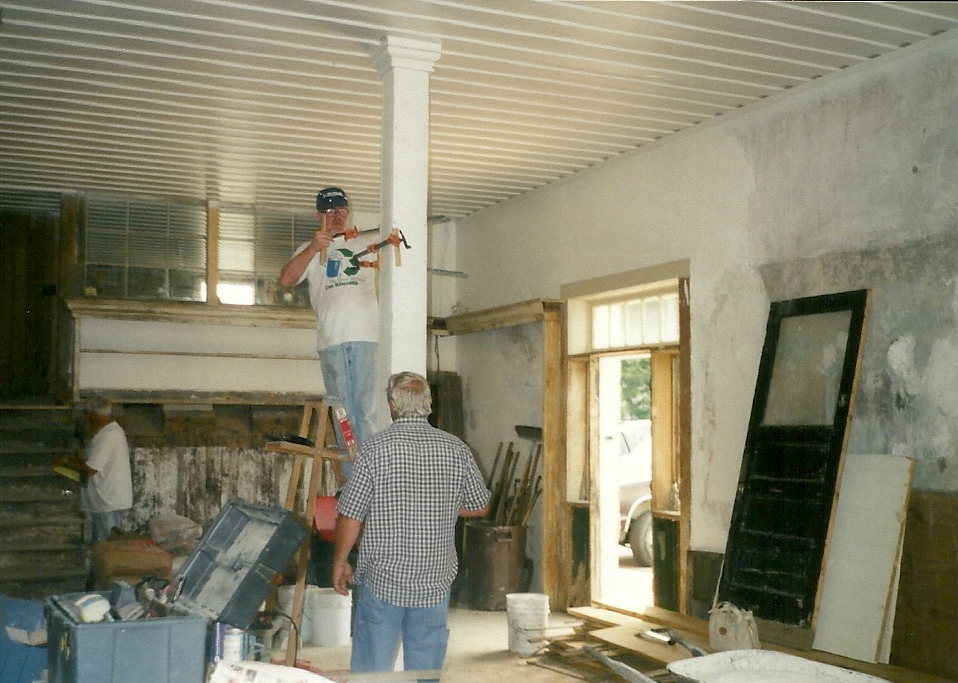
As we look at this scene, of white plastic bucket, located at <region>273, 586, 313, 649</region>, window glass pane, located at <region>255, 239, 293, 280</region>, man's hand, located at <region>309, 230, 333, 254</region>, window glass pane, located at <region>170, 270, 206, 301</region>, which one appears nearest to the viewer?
man's hand, located at <region>309, 230, 333, 254</region>

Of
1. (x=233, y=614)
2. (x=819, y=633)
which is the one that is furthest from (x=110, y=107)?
(x=819, y=633)

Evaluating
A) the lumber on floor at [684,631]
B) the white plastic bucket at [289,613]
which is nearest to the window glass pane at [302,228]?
the white plastic bucket at [289,613]

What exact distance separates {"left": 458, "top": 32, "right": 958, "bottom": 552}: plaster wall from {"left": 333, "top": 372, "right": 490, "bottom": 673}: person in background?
268 centimetres

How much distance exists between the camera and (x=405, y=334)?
491cm

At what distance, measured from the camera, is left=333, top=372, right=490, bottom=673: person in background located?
13.1 ft

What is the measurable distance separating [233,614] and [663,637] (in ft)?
10.2

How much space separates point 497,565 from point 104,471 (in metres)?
3.45

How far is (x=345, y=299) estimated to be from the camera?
17.2 feet

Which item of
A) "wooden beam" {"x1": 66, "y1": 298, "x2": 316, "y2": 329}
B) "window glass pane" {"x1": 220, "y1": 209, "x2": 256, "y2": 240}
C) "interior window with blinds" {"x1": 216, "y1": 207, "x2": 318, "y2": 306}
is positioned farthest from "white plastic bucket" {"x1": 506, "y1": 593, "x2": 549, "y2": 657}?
"window glass pane" {"x1": 220, "y1": 209, "x2": 256, "y2": 240}

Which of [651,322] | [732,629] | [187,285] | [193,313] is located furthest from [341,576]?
[187,285]

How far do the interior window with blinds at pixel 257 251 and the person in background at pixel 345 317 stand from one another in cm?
454

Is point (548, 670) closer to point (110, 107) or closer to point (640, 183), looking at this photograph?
point (640, 183)

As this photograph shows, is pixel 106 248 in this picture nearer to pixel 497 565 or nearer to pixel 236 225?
pixel 236 225

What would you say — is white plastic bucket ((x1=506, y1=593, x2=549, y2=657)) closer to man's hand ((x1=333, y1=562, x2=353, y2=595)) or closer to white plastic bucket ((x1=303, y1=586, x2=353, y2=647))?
white plastic bucket ((x1=303, y1=586, x2=353, y2=647))
